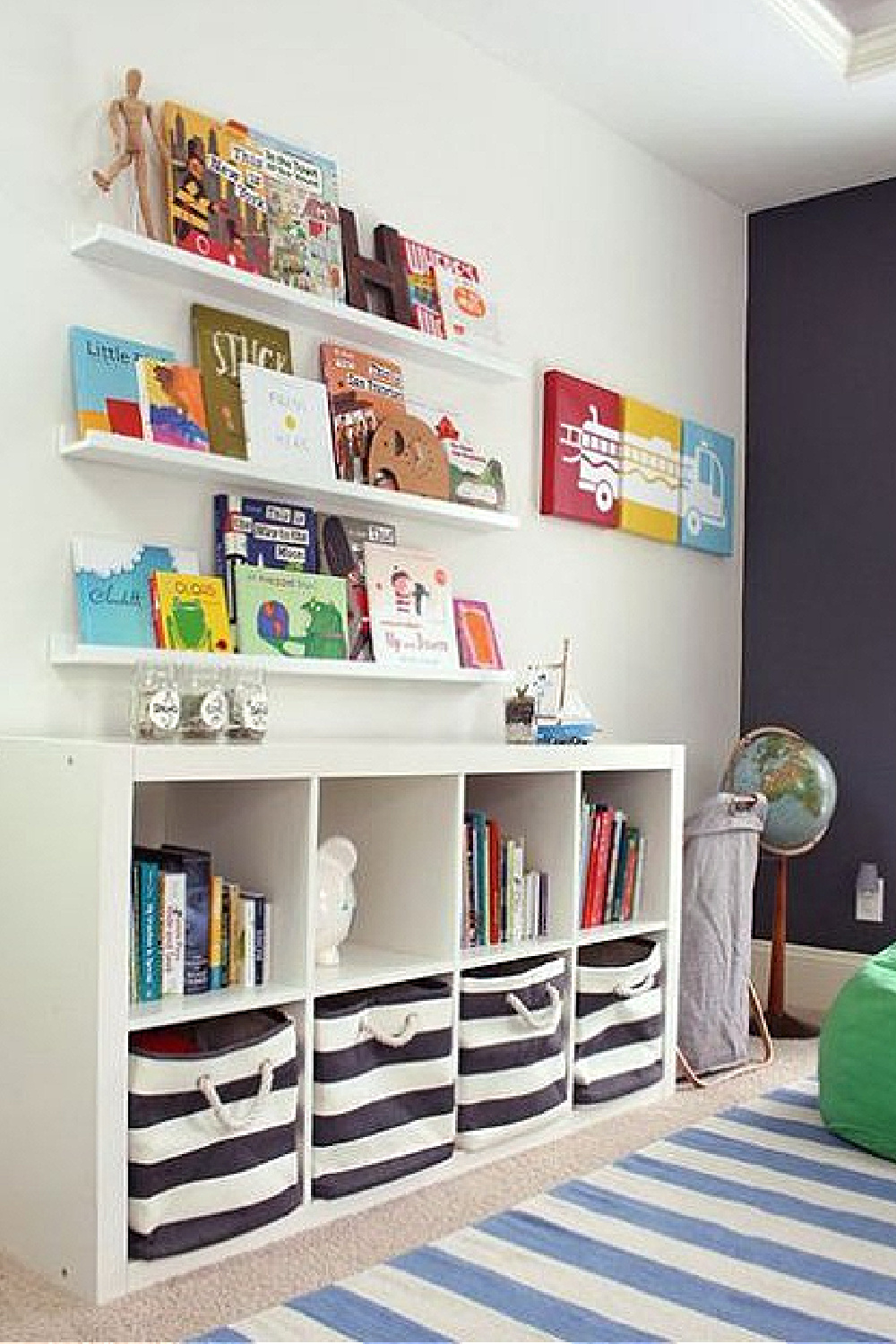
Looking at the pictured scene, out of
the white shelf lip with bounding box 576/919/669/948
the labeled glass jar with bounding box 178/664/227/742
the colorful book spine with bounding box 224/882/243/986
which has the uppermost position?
the labeled glass jar with bounding box 178/664/227/742

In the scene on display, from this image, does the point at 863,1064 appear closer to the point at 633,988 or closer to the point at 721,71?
the point at 633,988

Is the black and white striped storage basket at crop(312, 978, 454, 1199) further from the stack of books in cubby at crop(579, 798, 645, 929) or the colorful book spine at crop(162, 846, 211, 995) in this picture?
the stack of books in cubby at crop(579, 798, 645, 929)

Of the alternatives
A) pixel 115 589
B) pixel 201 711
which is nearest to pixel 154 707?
pixel 201 711

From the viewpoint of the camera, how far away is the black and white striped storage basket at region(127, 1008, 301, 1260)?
6.72ft

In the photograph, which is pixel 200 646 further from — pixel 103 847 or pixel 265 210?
pixel 265 210

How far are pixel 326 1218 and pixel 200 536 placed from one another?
4.01ft

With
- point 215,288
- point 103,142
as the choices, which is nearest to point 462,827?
point 215,288

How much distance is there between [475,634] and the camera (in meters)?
3.23

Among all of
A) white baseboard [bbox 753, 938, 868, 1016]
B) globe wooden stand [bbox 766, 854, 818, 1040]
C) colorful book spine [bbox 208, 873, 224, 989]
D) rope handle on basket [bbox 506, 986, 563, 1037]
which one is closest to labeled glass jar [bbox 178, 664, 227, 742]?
colorful book spine [bbox 208, 873, 224, 989]

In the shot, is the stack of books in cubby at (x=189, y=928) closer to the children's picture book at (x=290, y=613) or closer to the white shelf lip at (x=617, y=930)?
the children's picture book at (x=290, y=613)

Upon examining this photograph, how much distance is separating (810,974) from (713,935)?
89 cm

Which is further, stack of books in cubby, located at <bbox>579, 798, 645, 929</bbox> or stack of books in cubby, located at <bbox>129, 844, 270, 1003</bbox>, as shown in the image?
stack of books in cubby, located at <bbox>579, 798, 645, 929</bbox>

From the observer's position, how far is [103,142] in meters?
2.52

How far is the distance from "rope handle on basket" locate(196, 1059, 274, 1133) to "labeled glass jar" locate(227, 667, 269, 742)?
1.81 feet
